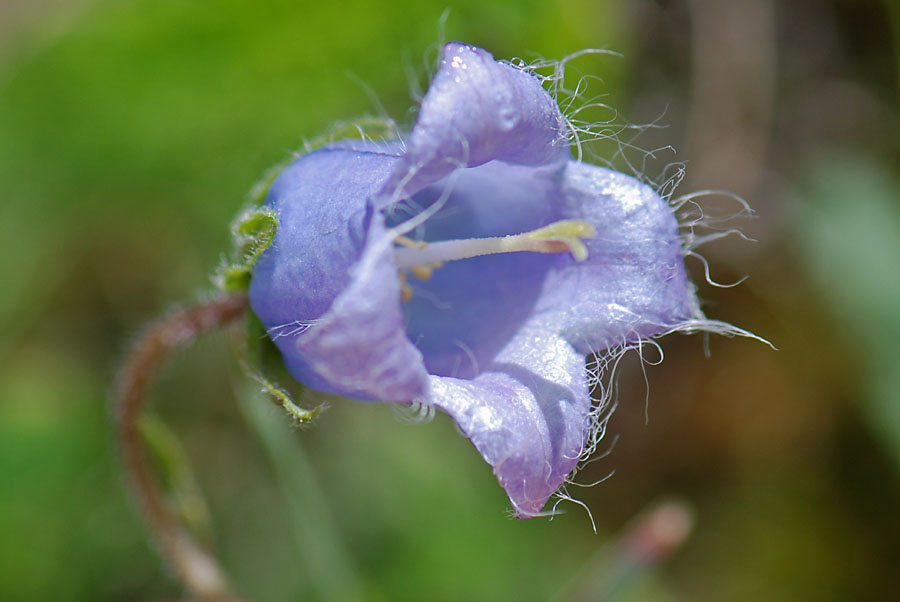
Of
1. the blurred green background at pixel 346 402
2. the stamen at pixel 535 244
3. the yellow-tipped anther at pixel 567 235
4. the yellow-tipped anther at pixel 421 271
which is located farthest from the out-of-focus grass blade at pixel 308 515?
the yellow-tipped anther at pixel 567 235

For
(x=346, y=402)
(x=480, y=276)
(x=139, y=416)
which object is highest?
(x=480, y=276)

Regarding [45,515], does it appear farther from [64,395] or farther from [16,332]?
[16,332]

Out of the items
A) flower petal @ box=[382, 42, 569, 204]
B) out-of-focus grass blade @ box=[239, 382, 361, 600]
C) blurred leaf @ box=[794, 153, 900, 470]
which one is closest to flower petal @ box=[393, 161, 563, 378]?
flower petal @ box=[382, 42, 569, 204]

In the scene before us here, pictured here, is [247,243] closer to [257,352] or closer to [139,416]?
[257,352]

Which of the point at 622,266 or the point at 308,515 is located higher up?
the point at 622,266

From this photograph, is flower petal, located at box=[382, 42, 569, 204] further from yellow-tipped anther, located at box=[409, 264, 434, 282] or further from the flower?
yellow-tipped anther, located at box=[409, 264, 434, 282]

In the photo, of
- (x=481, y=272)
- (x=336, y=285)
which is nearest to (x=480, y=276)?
(x=481, y=272)

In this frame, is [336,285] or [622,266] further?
[622,266]
